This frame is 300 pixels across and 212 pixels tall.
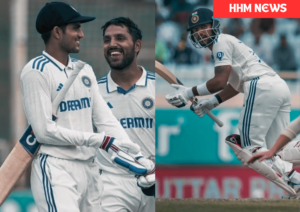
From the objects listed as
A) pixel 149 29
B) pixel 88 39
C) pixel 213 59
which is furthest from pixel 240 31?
pixel 88 39

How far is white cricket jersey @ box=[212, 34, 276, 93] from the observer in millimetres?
4402

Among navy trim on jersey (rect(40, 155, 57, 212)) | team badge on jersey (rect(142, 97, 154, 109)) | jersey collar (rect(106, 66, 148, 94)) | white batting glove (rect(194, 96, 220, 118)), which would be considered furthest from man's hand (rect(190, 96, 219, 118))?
navy trim on jersey (rect(40, 155, 57, 212))

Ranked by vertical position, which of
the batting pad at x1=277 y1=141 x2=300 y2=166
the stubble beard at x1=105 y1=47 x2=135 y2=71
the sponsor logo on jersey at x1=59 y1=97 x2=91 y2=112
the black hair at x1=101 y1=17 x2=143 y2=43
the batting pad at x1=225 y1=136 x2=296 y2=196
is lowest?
the batting pad at x1=225 y1=136 x2=296 y2=196

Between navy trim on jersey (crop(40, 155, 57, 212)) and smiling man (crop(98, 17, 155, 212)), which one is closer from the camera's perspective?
navy trim on jersey (crop(40, 155, 57, 212))

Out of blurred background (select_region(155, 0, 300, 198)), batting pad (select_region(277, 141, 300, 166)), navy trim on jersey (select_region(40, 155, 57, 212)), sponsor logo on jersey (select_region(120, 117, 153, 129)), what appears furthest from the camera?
blurred background (select_region(155, 0, 300, 198))

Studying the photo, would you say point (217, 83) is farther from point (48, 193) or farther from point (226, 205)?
point (48, 193)

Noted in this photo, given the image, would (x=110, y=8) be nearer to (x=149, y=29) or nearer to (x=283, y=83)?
(x=149, y=29)

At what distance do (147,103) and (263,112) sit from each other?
33.0 inches

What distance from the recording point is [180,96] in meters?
4.53

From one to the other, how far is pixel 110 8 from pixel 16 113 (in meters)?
1.88

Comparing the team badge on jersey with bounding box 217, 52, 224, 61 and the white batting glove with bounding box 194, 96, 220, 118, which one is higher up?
the team badge on jersey with bounding box 217, 52, 224, 61

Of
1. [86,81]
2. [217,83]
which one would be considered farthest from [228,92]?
[86,81]

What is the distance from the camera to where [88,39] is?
7633 mm

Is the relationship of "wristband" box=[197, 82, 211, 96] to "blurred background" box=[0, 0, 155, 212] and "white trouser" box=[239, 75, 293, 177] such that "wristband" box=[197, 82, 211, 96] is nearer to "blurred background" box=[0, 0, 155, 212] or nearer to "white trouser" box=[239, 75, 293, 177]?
"white trouser" box=[239, 75, 293, 177]
